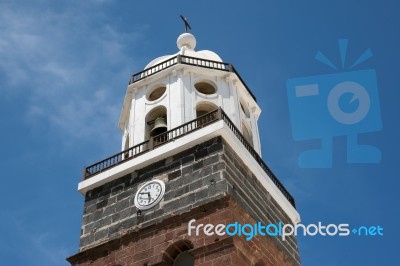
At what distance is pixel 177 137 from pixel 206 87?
4332 mm

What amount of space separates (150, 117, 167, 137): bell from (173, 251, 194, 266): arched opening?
5847 mm

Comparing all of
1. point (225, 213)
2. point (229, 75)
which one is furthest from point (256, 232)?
point (229, 75)

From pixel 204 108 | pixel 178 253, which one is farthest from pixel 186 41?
pixel 178 253

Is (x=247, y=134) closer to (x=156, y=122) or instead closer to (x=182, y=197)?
(x=156, y=122)

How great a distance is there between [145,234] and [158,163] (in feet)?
8.92

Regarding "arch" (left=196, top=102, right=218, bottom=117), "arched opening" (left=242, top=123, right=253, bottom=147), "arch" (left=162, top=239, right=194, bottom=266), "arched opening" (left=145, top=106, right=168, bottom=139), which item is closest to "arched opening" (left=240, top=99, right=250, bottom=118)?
"arched opening" (left=242, top=123, right=253, bottom=147)

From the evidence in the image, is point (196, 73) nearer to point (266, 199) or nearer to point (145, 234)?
point (266, 199)

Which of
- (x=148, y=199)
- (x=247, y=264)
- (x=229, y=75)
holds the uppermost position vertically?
(x=229, y=75)

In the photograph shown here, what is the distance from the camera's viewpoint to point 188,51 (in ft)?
94.5

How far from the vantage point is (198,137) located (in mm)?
22828

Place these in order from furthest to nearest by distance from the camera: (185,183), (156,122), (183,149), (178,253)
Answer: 1. (156,122)
2. (183,149)
3. (185,183)
4. (178,253)

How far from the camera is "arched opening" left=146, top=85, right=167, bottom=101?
2681 cm

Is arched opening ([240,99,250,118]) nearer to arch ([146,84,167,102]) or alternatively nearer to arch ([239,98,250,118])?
arch ([239,98,250,118])

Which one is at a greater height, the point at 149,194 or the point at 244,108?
the point at 244,108
